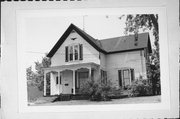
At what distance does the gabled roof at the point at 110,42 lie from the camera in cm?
609

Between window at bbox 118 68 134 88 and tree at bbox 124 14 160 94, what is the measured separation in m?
0.33

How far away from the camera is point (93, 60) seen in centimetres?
615

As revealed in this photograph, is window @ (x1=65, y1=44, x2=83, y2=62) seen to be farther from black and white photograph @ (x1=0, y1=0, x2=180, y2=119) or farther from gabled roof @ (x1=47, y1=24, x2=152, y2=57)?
gabled roof @ (x1=47, y1=24, x2=152, y2=57)

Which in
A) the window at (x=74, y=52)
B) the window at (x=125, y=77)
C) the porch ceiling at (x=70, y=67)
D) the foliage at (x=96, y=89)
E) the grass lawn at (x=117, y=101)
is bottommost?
the grass lawn at (x=117, y=101)

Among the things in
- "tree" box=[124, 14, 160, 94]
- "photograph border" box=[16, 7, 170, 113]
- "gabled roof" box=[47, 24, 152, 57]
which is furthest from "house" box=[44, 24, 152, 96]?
"photograph border" box=[16, 7, 170, 113]

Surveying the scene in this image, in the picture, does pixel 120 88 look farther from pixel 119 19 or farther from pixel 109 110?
pixel 119 19

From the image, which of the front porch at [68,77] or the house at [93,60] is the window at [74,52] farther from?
the front porch at [68,77]

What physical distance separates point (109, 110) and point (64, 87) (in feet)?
3.07

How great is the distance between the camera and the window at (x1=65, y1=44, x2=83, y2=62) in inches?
241

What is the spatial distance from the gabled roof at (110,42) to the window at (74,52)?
0.61 feet

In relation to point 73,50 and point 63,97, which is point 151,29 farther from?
point 63,97

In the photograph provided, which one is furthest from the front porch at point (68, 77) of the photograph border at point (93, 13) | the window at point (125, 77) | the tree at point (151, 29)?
the tree at point (151, 29)

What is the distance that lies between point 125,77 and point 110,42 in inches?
27.9

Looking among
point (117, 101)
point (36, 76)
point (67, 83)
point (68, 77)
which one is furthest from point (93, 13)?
point (117, 101)
